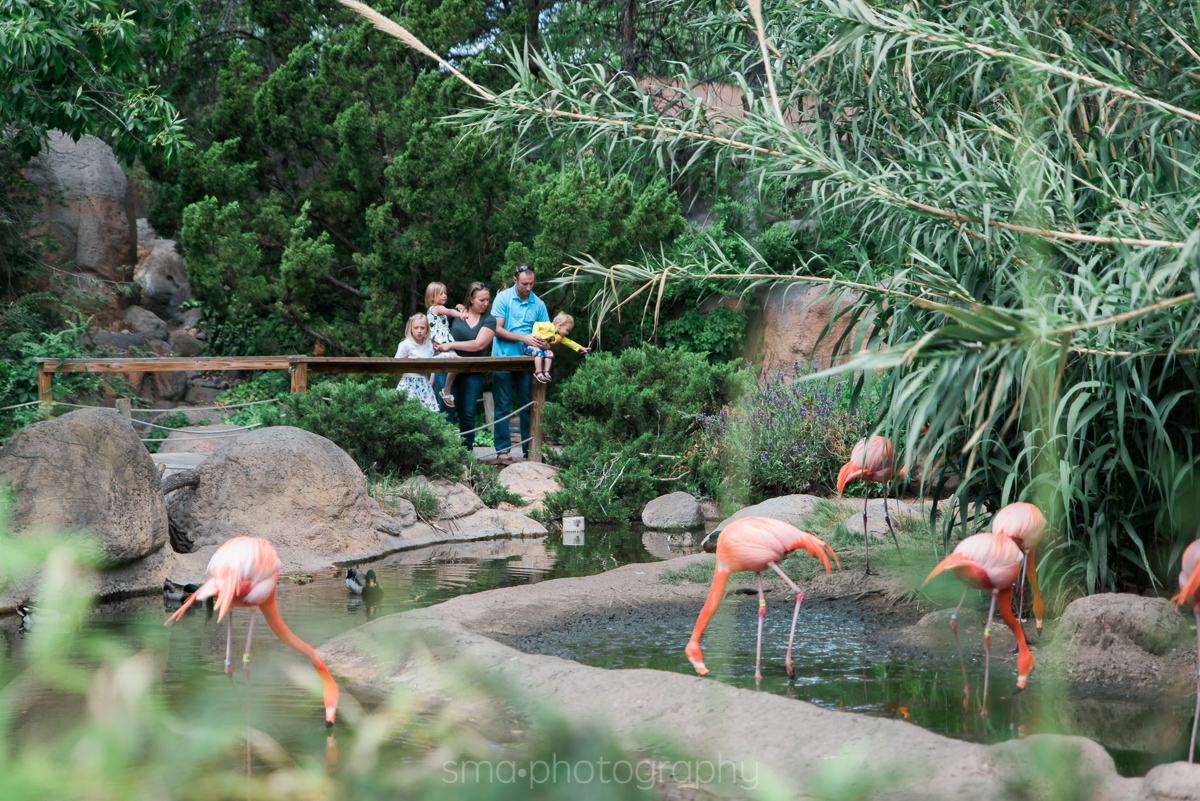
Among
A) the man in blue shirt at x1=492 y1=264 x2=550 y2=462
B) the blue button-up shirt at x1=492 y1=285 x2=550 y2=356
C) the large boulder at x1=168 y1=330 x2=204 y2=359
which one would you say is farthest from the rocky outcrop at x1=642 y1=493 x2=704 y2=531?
the large boulder at x1=168 y1=330 x2=204 y2=359

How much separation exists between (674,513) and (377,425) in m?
2.52

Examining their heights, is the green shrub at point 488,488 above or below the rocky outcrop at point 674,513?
above

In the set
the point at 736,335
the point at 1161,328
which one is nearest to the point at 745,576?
the point at 1161,328

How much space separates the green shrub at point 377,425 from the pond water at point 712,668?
80.9 inches

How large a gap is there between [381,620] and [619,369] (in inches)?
236

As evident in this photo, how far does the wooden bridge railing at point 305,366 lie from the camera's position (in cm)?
770

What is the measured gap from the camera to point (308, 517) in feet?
21.1

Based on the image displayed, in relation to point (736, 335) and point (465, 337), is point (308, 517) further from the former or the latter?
point (736, 335)

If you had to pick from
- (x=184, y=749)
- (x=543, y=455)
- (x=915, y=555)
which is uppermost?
(x=184, y=749)

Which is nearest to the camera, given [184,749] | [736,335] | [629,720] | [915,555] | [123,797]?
[123,797]

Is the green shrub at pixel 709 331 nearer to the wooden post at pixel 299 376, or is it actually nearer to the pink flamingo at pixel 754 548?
the wooden post at pixel 299 376

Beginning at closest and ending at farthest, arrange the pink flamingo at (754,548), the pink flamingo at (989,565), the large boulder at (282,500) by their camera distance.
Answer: the pink flamingo at (989,565) → the pink flamingo at (754,548) → the large boulder at (282,500)

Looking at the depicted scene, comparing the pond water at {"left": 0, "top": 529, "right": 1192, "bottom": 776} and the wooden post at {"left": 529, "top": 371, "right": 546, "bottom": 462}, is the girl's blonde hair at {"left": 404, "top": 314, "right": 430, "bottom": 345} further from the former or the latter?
the pond water at {"left": 0, "top": 529, "right": 1192, "bottom": 776}

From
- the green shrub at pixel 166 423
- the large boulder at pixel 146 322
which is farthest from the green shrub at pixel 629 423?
the large boulder at pixel 146 322
